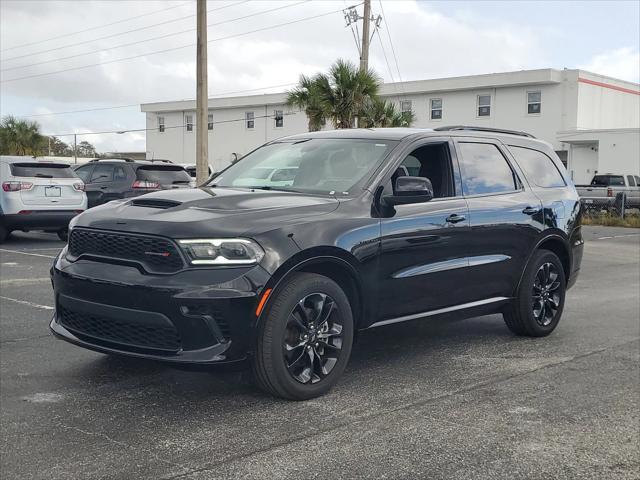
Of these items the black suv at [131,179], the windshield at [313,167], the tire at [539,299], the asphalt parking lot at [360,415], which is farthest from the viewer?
the black suv at [131,179]

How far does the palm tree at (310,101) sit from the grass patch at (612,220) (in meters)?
9.81

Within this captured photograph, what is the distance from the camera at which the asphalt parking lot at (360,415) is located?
3.76 metres

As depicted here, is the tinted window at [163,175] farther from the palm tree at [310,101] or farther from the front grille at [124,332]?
the front grille at [124,332]

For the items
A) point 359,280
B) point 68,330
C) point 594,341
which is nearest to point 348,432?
point 359,280

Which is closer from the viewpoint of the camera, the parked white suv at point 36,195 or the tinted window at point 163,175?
the parked white suv at point 36,195

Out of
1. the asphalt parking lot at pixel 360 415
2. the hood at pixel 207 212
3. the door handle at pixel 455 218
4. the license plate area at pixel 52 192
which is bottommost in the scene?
the asphalt parking lot at pixel 360 415

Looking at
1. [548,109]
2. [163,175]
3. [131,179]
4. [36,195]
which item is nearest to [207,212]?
[36,195]

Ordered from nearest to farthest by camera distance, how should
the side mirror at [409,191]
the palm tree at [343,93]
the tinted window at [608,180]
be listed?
the side mirror at [409,191], the palm tree at [343,93], the tinted window at [608,180]

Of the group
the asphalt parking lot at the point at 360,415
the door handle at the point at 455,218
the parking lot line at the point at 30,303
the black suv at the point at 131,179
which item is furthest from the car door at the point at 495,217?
the black suv at the point at 131,179

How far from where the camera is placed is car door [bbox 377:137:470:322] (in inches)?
205

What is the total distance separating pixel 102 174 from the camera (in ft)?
55.7

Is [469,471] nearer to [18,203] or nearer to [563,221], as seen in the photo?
[563,221]

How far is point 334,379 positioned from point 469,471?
1.36 meters

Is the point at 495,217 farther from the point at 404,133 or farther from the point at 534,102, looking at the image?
the point at 534,102
